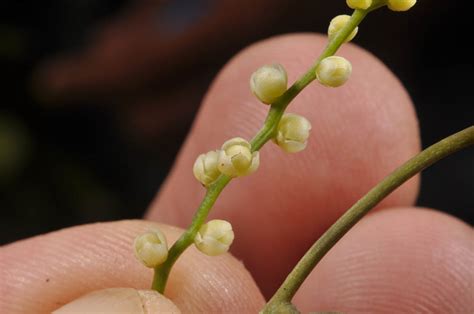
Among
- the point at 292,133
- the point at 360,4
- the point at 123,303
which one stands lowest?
the point at 123,303

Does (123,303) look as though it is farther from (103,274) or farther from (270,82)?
(270,82)

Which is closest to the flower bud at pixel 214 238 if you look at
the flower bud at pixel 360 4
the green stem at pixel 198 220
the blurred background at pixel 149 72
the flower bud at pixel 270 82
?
the green stem at pixel 198 220

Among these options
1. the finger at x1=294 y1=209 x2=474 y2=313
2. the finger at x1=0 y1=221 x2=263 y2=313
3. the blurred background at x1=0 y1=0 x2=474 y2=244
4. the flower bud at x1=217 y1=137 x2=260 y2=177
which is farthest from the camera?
the blurred background at x1=0 y1=0 x2=474 y2=244

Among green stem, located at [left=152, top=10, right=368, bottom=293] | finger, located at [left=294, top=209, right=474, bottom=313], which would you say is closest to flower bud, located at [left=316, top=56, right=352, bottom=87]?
green stem, located at [left=152, top=10, right=368, bottom=293]

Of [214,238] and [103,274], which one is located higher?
[214,238]

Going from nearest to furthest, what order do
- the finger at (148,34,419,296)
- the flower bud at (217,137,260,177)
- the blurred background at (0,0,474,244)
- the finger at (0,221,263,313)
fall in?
1. the flower bud at (217,137,260,177)
2. the finger at (0,221,263,313)
3. the finger at (148,34,419,296)
4. the blurred background at (0,0,474,244)

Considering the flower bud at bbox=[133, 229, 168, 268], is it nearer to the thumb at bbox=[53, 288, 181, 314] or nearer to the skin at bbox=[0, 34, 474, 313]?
the thumb at bbox=[53, 288, 181, 314]

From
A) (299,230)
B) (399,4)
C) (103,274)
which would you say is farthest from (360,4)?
(299,230)
